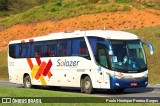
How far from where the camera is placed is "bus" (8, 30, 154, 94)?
70.6ft

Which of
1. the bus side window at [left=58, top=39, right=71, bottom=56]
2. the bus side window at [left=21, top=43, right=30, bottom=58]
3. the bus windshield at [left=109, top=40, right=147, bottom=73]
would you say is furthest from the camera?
the bus side window at [left=21, top=43, right=30, bottom=58]

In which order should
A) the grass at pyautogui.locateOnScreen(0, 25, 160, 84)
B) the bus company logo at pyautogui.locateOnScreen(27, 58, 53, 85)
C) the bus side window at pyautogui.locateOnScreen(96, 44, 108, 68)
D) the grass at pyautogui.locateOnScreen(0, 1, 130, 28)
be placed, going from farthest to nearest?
the grass at pyautogui.locateOnScreen(0, 1, 130, 28), the grass at pyautogui.locateOnScreen(0, 25, 160, 84), the bus company logo at pyautogui.locateOnScreen(27, 58, 53, 85), the bus side window at pyautogui.locateOnScreen(96, 44, 108, 68)

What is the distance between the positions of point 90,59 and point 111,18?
110ft

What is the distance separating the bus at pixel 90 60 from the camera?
2152 centimetres

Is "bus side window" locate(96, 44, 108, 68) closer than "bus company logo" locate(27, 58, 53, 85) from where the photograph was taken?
Yes

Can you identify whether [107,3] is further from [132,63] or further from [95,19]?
[132,63]

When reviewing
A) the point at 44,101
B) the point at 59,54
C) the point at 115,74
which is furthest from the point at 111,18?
the point at 44,101

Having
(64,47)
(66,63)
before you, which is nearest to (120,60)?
(66,63)

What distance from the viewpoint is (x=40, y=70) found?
1054 inches

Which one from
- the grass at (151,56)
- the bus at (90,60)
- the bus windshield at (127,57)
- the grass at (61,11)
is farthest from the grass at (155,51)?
the bus windshield at (127,57)

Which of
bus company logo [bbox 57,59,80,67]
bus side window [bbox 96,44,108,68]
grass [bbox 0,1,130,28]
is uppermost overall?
grass [bbox 0,1,130,28]

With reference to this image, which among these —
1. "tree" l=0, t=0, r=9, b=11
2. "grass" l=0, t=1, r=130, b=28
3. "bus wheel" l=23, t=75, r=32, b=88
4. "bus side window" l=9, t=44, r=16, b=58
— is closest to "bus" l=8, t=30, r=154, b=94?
"bus wheel" l=23, t=75, r=32, b=88

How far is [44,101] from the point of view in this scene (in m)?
14.7

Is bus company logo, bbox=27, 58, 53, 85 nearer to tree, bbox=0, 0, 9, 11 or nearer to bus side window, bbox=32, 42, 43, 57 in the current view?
bus side window, bbox=32, 42, 43, 57
